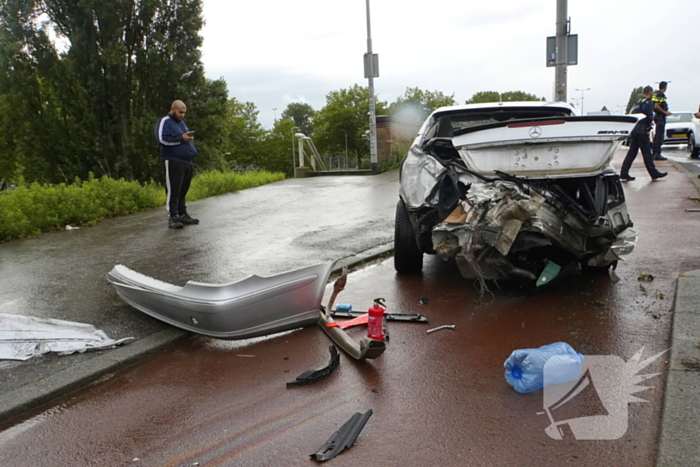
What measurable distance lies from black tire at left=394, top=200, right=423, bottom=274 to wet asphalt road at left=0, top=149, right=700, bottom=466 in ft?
2.57

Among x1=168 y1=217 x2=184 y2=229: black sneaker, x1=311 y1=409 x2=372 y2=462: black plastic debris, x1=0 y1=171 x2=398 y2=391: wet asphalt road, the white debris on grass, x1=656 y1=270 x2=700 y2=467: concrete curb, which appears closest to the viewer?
x1=656 y1=270 x2=700 y2=467: concrete curb

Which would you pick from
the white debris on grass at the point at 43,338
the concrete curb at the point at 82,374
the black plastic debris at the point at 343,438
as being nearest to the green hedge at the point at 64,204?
the white debris on grass at the point at 43,338

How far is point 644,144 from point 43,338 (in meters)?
11.6

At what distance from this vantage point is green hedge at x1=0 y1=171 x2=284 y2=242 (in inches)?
336

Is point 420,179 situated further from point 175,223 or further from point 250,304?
point 175,223

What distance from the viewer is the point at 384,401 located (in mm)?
3119

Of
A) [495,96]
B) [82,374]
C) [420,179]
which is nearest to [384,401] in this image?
[82,374]

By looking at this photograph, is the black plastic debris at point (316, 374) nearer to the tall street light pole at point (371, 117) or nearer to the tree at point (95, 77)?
the tree at point (95, 77)

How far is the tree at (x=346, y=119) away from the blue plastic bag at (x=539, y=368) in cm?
4790

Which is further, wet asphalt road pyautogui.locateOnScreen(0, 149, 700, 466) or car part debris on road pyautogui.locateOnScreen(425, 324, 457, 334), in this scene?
car part debris on road pyautogui.locateOnScreen(425, 324, 457, 334)

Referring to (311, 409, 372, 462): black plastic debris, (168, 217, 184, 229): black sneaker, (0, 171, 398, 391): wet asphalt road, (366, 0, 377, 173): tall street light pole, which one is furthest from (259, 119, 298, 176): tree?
(311, 409, 372, 462): black plastic debris

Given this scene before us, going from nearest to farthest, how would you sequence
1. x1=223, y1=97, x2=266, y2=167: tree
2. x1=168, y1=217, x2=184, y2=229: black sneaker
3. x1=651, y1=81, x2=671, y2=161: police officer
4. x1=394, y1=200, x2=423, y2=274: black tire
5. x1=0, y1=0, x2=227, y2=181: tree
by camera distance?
x1=394, y1=200, x2=423, y2=274: black tire, x1=168, y1=217, x2=184, y2=229: black sneaker, x1=651, y1=81, x2=671, y2=161: police officer, x1=0, y1=0, x2=227, y2=181: tree, x1=223, y1=97, x2=266, y2=167: tree

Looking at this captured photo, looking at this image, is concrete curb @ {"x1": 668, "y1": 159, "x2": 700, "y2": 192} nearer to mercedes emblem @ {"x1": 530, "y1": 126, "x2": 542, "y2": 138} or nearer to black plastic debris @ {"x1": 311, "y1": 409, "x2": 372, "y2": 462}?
mercedes emblem @ {"x1": 530, "y1": 126, "x2": 542, "y2": 138}

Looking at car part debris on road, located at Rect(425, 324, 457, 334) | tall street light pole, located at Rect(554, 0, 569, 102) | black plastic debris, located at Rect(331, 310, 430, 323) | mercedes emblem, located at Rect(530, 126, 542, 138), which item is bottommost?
car part debris on road, located at Rect(425, 324, 457, 334)
